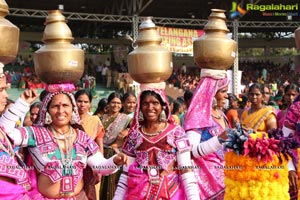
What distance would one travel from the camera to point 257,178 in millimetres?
3217

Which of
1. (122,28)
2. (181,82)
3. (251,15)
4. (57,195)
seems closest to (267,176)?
(57,195)

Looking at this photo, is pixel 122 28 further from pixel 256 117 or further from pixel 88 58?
pixel 256 117

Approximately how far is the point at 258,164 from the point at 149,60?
1111 mm

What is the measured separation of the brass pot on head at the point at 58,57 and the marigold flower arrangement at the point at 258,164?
1.24m

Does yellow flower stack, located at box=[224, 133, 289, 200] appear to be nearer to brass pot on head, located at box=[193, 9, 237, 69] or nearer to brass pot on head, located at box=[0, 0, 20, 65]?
brass pot on head, located at box=[193, 9, 237, 69]

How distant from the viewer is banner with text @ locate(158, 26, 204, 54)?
60.1ft

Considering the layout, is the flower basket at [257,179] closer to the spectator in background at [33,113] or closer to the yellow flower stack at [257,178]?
the yellow flower stack at [257,178]

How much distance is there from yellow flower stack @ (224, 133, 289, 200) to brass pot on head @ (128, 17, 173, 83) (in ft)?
2.74

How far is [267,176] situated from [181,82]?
17.6 m

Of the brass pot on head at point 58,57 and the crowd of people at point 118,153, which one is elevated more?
the brass pot on head at point 58,57

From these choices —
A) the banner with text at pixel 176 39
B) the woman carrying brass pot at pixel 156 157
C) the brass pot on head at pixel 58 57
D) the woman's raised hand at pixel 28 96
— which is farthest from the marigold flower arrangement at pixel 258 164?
the banner with text at pixel 176 39

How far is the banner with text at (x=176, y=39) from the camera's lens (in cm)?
1833

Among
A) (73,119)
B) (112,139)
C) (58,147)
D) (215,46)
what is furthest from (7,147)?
(112,139)

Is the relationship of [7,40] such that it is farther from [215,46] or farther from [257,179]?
[257,179]
